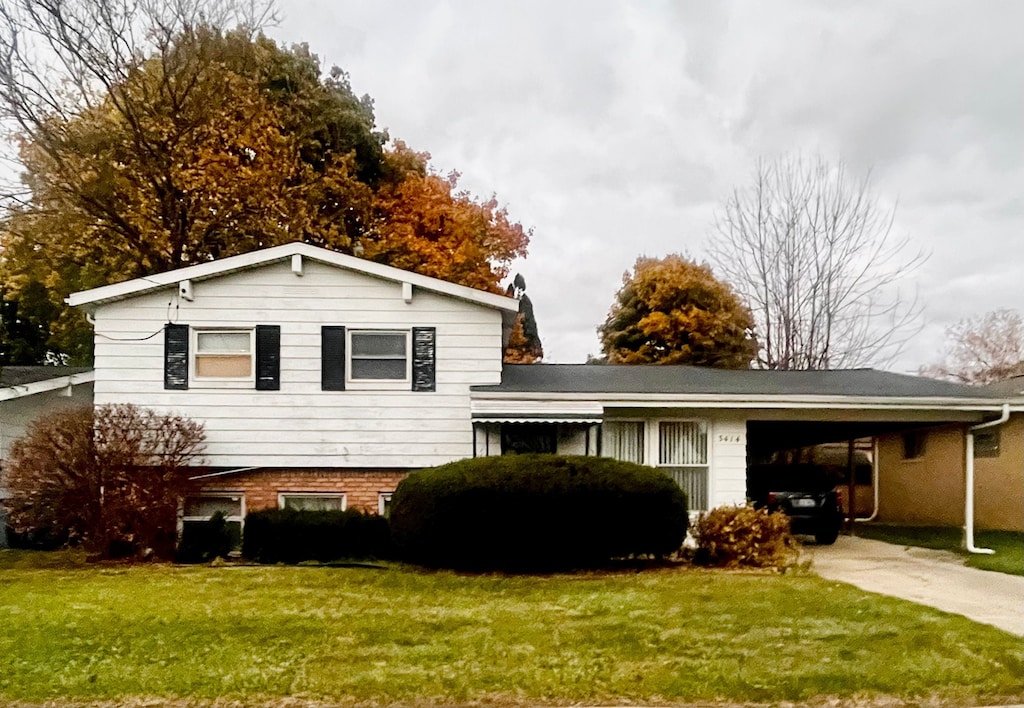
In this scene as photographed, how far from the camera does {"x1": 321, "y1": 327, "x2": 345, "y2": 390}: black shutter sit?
1480 centimetres

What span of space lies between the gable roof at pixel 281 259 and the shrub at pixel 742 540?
4855 mm

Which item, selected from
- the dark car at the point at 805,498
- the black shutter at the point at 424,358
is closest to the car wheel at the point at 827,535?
the dark car at the point at 805,498

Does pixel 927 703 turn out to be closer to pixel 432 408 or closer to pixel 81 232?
pixel 432 408

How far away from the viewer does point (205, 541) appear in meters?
13.2

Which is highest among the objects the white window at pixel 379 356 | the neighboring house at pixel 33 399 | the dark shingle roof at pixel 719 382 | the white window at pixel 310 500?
the white window at pixel 379 356

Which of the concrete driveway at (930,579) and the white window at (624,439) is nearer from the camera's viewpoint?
the concrete driveway at (930,579)

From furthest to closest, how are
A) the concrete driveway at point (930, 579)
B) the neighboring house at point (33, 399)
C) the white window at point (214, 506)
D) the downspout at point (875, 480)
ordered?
the downspout at point (875, 480)
the neighboring house at point (33, 399)
the white window at point (214, 506)
the concrete driveway at point (930, 579)

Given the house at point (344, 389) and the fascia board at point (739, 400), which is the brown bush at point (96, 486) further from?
the fascia board at point (739, 400)

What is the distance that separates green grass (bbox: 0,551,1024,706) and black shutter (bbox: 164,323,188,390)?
4597mm

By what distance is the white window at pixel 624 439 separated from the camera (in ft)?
49.0

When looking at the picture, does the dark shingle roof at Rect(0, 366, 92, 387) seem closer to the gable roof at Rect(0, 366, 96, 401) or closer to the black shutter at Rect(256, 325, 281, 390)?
the gable roof at Rect(0, 366, 96, 401)

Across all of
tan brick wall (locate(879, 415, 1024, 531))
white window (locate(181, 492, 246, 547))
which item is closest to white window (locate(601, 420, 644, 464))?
tan brick wall (locate(879, 415, 1024, 531))

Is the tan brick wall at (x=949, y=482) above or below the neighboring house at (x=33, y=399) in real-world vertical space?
below

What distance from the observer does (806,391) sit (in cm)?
1448
